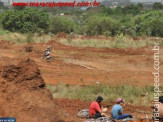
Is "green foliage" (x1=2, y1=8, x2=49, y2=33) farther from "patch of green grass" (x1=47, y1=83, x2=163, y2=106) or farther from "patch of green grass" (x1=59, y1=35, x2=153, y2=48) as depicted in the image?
"patch of green grass" (x1=47, y1=83, x2=163, y2=106)

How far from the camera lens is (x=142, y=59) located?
2314 cm

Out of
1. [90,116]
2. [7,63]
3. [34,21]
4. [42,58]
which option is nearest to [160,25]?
[34,21]

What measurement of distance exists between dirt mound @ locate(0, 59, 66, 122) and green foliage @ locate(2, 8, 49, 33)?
1229 inches

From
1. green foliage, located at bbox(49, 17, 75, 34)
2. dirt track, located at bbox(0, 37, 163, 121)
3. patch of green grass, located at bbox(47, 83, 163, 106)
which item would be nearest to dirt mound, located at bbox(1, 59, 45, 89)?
dirt track, located at bbox(0, 37, 163, 121)

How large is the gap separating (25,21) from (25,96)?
33115mm

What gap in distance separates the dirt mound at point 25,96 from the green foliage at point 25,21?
31.2 m

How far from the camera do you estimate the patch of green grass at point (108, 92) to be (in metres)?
13.5

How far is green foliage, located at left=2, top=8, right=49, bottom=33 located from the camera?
128 ft

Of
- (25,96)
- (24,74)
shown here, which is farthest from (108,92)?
(25,96)

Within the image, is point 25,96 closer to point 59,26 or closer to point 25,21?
point 25,21

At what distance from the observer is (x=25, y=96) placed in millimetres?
7270

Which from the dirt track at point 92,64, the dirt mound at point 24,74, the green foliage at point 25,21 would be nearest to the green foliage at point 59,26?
the green foliage at point 25,21

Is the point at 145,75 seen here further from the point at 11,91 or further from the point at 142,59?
the point at 11,91

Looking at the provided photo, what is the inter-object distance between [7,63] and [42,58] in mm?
15161
